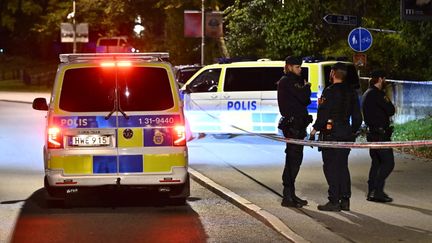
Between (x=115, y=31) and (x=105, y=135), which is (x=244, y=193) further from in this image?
(x=115, y=31)

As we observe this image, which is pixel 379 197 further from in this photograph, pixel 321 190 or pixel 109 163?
pixel 109 163

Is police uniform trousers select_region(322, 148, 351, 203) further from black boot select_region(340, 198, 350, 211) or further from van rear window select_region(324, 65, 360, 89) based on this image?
van rear window select_region(324, 65, 360, 89)

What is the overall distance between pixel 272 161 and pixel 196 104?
12.8 ft

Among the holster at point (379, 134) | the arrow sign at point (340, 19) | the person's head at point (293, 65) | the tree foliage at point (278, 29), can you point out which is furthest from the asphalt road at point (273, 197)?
the tree foliage at point (278, 29)

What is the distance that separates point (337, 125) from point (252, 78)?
27.5 feet

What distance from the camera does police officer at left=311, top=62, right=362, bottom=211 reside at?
913cm

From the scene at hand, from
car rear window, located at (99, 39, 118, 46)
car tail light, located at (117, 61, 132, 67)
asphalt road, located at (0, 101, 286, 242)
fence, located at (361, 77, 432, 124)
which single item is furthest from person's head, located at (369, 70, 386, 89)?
car rear window, located at (99, 39, 118, 46)

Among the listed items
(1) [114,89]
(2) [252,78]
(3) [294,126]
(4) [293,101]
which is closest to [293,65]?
(4) [293,101]

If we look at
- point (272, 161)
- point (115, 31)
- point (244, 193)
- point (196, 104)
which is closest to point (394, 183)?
point (244, 193)

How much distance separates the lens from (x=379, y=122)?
9.87 meters

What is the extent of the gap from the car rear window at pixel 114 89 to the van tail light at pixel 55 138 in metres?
0.28

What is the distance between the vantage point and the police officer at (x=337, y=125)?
9.13 metres

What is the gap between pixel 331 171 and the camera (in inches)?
366

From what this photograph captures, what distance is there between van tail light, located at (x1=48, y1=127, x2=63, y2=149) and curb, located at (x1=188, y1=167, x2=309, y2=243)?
229 centimetres
